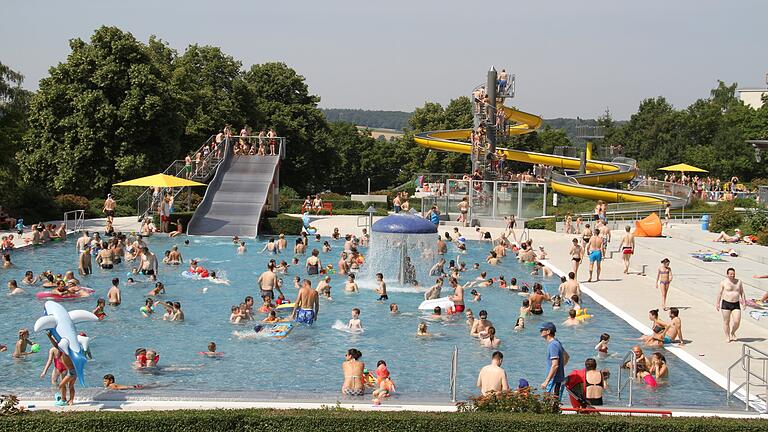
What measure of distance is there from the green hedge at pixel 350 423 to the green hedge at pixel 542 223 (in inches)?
1062

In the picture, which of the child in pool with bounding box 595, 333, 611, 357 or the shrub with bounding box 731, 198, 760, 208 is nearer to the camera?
the child in pool with bounding box 595, 333, 611, 357

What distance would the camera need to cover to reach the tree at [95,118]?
37.7m

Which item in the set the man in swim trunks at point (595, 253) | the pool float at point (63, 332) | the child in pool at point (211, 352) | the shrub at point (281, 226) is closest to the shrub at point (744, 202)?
the man in swim trunks at point (595, 253)

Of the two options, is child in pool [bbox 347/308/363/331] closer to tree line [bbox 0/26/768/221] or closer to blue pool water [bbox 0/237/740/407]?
blue pool water [bbox 0/237/740/407]

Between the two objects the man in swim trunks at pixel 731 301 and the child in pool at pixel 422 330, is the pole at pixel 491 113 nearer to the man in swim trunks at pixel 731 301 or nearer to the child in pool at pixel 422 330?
the child in pool at pixel 422 330

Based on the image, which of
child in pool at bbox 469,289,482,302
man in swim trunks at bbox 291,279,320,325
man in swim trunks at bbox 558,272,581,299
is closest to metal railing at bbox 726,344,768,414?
man in swim trunks at bbox 558,272,581,299

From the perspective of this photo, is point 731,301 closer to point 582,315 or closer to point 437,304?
point 582,315

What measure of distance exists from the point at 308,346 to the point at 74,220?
66.4ft

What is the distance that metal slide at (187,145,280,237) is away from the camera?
107ft

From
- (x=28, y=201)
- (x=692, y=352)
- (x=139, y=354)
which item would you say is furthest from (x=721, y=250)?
(x=28, y=201)

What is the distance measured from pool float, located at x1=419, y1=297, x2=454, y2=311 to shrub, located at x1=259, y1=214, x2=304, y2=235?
1474cm

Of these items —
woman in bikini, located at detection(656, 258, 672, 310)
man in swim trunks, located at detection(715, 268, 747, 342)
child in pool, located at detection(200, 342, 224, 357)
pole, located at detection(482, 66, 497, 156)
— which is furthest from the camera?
pole, located at detection(482, 66, 497, 156)

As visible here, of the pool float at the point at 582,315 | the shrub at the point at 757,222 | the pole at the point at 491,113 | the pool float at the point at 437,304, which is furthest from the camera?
the pole at the point at 491,113

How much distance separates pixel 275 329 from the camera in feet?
57.3
